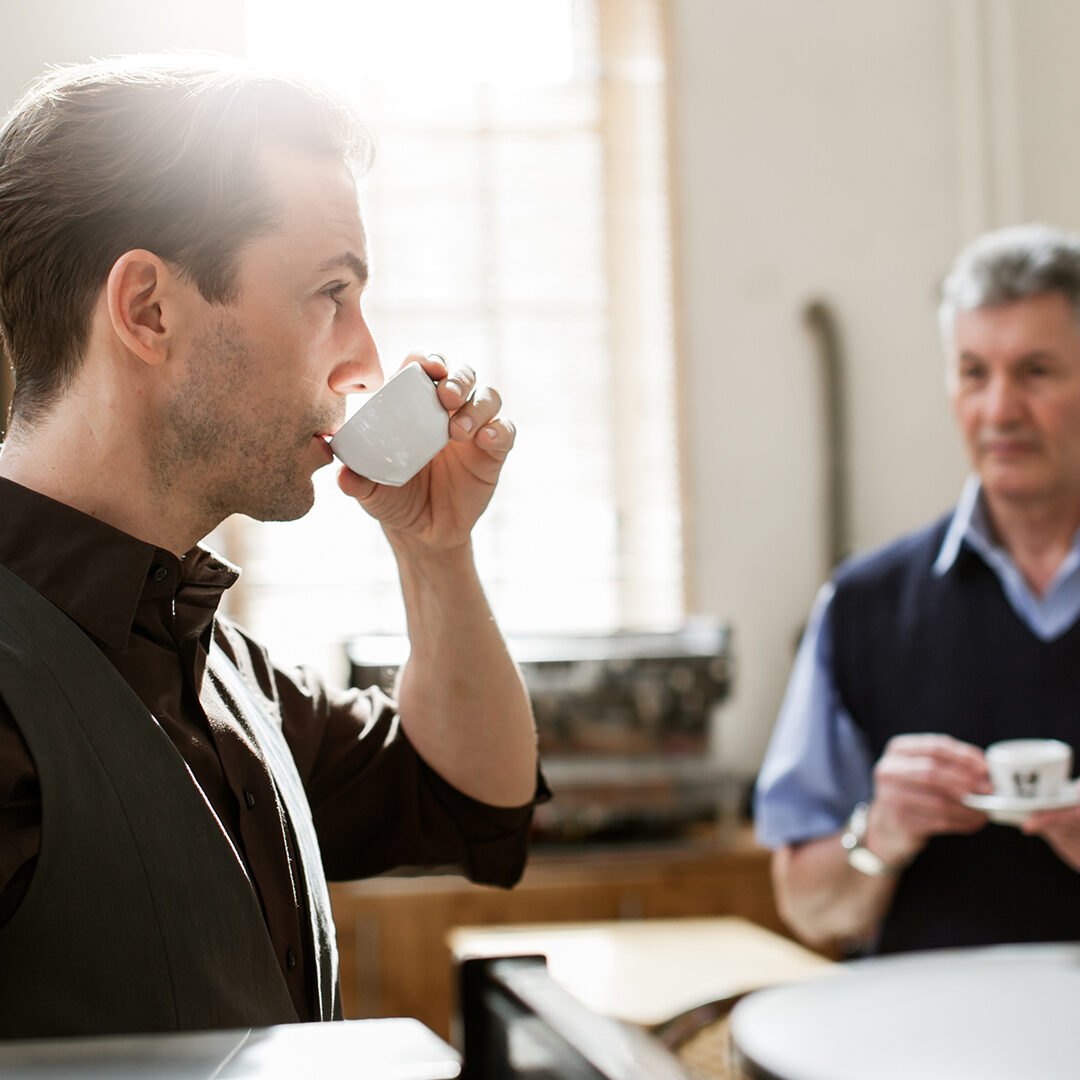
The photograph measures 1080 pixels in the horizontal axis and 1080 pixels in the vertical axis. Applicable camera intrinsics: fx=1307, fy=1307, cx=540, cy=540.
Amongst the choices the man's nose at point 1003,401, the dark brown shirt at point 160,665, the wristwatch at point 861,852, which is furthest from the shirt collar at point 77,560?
the man's nose at point 1003,401

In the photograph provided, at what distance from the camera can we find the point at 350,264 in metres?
0.89

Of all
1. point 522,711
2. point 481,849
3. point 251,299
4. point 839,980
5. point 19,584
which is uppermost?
point 251,299

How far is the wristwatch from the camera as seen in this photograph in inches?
67.7

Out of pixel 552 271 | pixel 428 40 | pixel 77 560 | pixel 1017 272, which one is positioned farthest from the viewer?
pixel 552 271

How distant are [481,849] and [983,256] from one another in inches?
47.4

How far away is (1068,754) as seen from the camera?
59.9 inches

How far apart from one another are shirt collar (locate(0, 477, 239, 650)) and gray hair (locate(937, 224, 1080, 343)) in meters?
1.39

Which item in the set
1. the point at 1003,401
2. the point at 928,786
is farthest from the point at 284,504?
the point at 1003,401

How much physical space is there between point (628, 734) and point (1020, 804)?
1.31 metres

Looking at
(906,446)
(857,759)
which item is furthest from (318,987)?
(906,446)

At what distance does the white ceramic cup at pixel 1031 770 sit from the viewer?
1.53 metres

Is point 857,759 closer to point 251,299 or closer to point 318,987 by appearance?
point 318,987

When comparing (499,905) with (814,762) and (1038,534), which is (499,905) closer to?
(814,762)

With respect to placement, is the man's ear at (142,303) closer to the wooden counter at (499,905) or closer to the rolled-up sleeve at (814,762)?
the rolled-up sleeve at (814,762)
